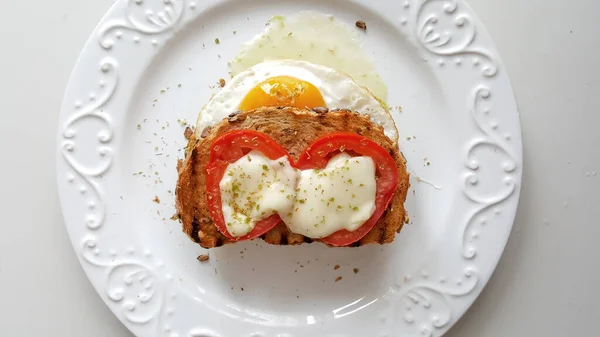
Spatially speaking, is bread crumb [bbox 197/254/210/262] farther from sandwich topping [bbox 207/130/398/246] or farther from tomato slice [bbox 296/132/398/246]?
tomato slice [bbox 296/132/398/246]

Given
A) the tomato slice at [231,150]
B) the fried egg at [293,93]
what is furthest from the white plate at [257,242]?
the tomato slice at [231,150]

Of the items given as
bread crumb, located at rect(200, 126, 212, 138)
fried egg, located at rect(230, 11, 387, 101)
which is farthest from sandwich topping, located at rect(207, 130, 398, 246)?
fried egg, located at rect(230, 11, 387, 101)

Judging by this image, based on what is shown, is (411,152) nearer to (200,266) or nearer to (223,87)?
(223,87)

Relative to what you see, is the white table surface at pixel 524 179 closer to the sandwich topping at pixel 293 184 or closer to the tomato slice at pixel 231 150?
the sandwich topping at pixel 293 184

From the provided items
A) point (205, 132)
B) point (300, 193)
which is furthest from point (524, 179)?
point (205, 132)

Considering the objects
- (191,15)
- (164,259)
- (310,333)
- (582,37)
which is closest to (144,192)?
(164,259)

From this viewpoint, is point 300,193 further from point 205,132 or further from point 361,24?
point 361,24
